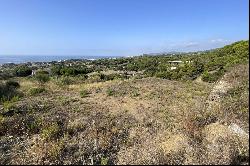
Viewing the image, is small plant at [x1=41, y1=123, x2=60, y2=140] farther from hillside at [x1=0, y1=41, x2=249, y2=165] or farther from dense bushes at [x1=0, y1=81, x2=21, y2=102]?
dense bushes at [x1=0, y1=81, x2=21, y2=102]

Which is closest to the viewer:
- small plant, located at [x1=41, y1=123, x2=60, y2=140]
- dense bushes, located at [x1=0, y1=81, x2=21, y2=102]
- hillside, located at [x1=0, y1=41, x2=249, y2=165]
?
hillside, located at [x1=0, y1=41, x2=249, y2=165]

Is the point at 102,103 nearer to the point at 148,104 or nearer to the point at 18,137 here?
the point at 148,104

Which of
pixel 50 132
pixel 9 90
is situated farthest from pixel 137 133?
pixel 9 90

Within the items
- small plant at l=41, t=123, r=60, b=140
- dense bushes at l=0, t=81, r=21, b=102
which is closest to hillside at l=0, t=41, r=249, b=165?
small plant at l=41, t=123, r=60, b=140

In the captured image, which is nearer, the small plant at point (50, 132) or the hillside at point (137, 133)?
the hillside at point (137, 133)

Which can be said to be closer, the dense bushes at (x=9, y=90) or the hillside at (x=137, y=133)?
the hillside at (x=137, y=133)

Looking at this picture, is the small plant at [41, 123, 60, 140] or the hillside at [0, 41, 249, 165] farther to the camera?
the small plant at [41, 123, 60, 140]

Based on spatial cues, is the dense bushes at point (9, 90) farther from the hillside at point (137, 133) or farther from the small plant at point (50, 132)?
the small plant at point (50, 132)

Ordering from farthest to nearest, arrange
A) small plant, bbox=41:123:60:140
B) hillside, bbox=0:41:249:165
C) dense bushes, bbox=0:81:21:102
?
1. dense bushes, bbox=0:81:21:102
2. small plant, bbox=41:123:60:140
3. hillside, bbox=0:41:249:165

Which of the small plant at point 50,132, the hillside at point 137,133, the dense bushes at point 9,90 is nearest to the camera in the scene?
the hillside at point 137,133

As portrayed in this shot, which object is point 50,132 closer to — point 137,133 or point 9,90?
point 137,133

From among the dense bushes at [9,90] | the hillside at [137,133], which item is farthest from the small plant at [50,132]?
the dense bushes at [9,90]

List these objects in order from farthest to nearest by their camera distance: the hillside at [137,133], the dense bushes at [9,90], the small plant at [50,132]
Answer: the dense bushes at [9,90] → the small plant at [50,132] → the hillside at [137,133]
